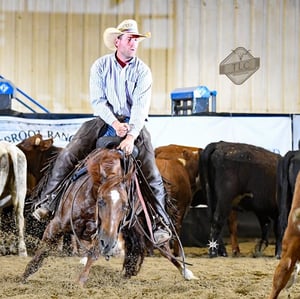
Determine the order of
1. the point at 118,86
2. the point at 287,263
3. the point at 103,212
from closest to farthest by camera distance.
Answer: the point at 287,263 → the point at 103,212 → the point at 118,86

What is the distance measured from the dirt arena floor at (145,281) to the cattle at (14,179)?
0.52 metres

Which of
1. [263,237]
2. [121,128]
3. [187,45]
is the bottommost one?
[263,237]

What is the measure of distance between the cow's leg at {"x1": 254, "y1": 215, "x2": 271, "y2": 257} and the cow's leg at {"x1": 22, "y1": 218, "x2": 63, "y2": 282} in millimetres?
3608

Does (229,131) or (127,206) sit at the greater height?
(229,131)

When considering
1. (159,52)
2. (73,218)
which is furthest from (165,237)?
(159,52)

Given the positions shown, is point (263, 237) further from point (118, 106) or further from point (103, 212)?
point (103, 212)

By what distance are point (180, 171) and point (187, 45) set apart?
476 cm

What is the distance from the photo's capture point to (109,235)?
437 cm

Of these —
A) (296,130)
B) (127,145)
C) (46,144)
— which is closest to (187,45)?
(296,130)

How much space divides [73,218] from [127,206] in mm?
601

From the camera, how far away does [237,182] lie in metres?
8.37

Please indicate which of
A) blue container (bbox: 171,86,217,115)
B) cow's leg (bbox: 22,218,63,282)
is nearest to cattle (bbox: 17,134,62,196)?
blue container (bbox: 171,86,217,115)

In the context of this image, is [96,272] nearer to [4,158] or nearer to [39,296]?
[39,296]

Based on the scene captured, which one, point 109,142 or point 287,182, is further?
point 287,182
